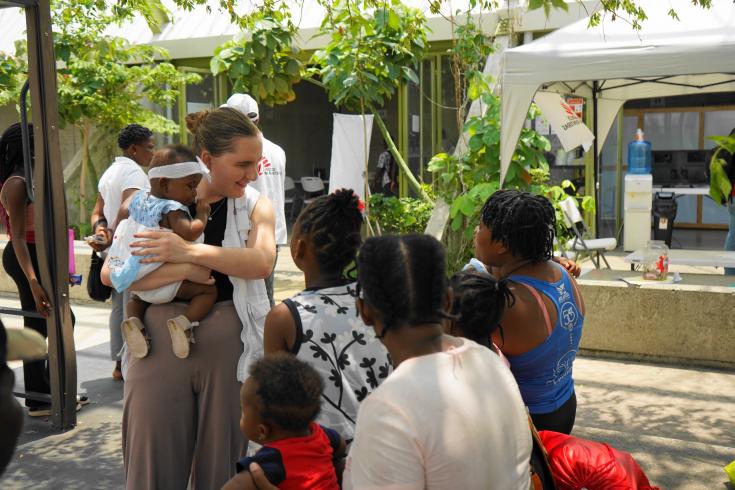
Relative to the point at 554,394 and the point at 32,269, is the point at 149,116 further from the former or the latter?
the point at 554,394

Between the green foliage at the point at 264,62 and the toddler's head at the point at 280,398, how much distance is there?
719 cm

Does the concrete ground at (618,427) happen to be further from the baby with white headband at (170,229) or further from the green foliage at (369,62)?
the green foliage at (369,62)

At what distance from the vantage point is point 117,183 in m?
5.55

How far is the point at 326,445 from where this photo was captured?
7.21ft

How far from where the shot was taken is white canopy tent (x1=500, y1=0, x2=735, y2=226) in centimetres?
682

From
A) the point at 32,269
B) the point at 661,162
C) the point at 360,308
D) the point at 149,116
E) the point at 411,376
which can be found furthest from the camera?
the point at 661,162

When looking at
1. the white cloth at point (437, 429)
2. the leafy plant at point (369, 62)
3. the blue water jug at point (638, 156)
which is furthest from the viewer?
the blue water jug at point (638, 156)

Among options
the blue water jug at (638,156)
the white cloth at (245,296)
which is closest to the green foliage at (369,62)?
the blue water jug at (638,156)

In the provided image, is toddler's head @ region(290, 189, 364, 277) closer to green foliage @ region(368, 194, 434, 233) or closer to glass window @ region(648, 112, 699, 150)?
green foliage @ region(368, 194, 434, 233)

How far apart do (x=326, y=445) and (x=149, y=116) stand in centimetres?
1181

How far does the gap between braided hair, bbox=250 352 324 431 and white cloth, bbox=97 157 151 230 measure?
11.9ft

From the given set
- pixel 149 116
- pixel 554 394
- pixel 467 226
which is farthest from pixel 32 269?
pixel 149 116

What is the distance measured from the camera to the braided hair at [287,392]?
213cm

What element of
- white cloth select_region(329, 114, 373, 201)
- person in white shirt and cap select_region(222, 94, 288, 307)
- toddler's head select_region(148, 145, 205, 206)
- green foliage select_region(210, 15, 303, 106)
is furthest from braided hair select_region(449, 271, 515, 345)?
white cloth select_region(329, 114, 373, 201)
